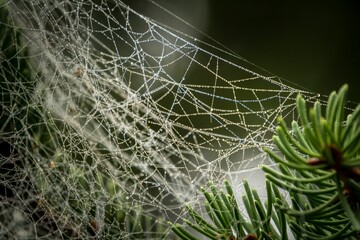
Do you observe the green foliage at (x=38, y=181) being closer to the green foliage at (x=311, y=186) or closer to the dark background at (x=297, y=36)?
the green foliage at (x=311, y=186)

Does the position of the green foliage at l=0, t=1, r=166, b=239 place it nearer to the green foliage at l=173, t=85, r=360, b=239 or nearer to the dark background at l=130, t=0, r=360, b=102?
the green foliage at l=173, t=85, r=360, b=239

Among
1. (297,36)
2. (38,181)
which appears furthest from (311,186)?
(297,36)

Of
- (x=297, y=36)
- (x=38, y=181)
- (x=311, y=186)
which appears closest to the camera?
(x=311, y=186)

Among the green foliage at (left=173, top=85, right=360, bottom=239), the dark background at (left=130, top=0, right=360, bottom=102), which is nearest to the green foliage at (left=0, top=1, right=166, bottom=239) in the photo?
the green foliage at (left=173, top=85, right=360, bottom=239)

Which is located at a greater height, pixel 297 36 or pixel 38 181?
pixel 297 36

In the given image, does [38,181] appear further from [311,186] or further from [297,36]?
[297,36]

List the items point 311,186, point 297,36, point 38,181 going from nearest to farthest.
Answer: point 311,186, point 38,181, point 297,36

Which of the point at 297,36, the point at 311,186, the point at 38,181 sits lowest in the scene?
the point at 38,181
